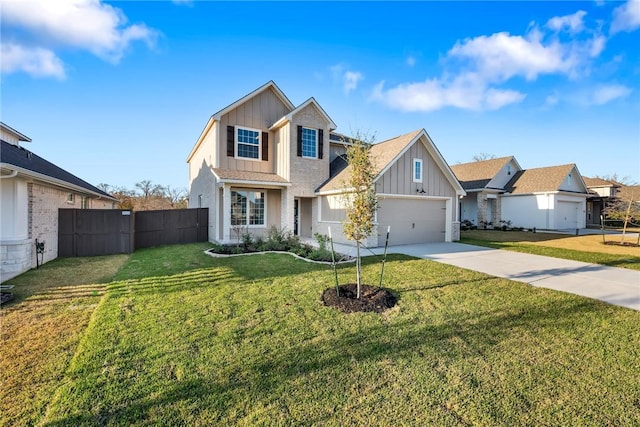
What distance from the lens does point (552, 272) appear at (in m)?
8.06

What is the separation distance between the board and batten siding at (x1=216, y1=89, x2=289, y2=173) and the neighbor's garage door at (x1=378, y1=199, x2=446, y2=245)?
6.69 meters

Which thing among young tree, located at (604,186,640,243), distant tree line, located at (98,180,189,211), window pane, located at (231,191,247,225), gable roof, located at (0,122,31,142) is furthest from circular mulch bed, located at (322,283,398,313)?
distant tree line, located at (98,180,189,211)

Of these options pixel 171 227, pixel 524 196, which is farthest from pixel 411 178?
pixel 524 196

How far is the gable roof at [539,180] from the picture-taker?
858 inches

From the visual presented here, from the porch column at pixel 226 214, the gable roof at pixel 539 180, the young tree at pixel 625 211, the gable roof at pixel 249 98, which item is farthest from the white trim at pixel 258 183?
the gable roof at pixel 539 180

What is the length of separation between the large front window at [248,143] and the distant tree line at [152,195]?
19971mm

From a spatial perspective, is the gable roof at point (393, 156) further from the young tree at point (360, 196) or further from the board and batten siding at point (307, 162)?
the young tree at point (360, 196)

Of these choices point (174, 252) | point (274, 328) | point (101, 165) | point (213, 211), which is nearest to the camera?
point (274, 328)

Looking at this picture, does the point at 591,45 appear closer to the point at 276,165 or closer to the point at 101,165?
the point at 276,165

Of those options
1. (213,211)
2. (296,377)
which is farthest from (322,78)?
(296,377)

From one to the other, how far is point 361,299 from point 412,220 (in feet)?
29.5

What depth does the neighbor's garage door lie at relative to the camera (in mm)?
13000

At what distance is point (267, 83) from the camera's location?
1491 centimetres

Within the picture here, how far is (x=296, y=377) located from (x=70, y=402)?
2.28 m
